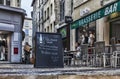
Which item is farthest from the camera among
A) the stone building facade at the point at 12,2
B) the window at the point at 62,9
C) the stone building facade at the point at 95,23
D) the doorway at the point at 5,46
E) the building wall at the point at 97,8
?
the window at the point at 62,9

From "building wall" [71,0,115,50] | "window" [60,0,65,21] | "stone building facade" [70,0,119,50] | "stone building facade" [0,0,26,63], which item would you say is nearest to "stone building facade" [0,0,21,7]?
"stone building facade" [0,0,26,63]

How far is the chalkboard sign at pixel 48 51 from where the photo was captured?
34.3 ft

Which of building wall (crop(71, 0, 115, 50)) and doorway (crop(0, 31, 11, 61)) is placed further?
doorway (crop(0, 31, 11, 61))

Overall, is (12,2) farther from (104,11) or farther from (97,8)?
(104,11)

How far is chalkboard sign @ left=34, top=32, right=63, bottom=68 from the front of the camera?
10453 millimetres

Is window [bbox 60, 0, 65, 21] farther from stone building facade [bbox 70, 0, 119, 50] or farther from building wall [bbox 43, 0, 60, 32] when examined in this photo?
stone building facade [bbox 70, 0, 119, 50]

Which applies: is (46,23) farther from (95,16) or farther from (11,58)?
(95,16)

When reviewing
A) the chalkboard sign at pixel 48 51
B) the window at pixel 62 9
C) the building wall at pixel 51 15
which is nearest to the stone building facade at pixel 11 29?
the window at pixel 62 9

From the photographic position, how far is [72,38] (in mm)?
26422

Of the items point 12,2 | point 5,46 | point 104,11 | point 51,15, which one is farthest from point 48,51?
point 51,15

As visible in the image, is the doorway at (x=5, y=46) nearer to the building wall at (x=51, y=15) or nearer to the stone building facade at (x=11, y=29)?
the stone building facade at (x=11, y=29)

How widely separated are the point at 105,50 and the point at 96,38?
6214 mm

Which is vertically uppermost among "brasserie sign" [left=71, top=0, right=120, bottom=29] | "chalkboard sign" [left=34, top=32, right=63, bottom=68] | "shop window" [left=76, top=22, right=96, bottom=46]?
"brasserie sign" [left=71, top=0, right=120, bottom=29]

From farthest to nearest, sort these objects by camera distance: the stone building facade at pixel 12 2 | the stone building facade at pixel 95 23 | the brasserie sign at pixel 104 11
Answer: the stone building facade at pixel 12 2 < the stone building facade at pixel 95 23 < the brasserie sign at pixel 104 11
